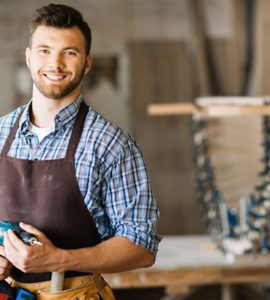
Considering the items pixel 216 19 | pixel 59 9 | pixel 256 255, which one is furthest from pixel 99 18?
pixel 59 9

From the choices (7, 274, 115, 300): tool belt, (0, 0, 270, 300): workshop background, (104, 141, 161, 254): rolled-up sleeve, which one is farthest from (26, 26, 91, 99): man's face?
(0, 0, 270, 300): workshop background

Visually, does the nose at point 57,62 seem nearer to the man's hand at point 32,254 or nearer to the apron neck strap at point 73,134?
the apron neck strap at point 73,134

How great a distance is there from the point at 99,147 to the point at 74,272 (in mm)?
374

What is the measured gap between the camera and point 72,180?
5.90ft

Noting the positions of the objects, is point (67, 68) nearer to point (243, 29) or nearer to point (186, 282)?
point (186, 282)

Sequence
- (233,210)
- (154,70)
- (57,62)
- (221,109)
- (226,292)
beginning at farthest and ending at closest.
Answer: (154,70) → (226,292) → (233,210) → (221,109) → (57,62)

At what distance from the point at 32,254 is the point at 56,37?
61cm

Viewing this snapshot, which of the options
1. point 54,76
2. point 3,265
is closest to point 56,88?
point 54,76

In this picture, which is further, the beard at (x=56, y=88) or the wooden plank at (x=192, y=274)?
the wooden plank at (x=192, y=274)

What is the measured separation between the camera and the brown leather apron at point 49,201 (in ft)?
5.89

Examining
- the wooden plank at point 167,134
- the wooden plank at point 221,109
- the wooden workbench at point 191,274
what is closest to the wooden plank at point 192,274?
the wooden workbench at point 191,274

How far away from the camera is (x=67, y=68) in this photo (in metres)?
1.81

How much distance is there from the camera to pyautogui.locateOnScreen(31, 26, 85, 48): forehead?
1793 mm

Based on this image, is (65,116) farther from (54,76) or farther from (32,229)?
(32,229)
